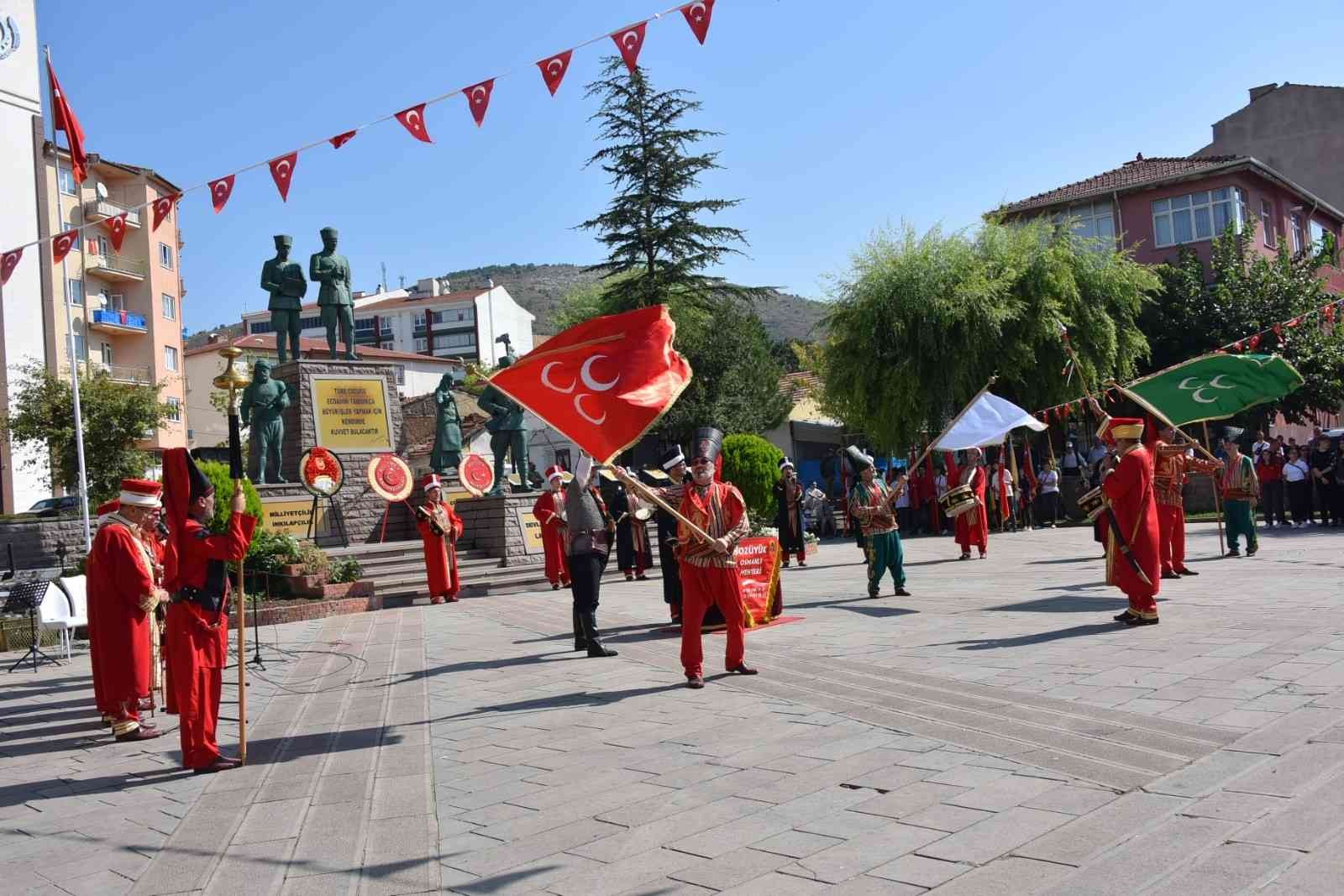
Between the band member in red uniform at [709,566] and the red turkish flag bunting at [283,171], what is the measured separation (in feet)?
19.9

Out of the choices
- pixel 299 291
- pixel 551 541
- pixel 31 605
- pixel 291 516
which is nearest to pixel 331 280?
pixel 299 291

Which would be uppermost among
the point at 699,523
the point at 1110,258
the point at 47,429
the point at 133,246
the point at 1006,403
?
the point at 133,246

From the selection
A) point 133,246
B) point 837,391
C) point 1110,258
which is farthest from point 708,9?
point 133,246

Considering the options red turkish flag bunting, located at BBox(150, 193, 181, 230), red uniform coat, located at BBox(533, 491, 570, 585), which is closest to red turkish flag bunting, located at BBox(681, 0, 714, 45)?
red turkish flag bunting, located at BBox(150, 193, 181, 230)

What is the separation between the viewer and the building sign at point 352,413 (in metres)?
21.7

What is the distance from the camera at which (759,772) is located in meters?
5.88

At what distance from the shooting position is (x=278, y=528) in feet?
64.6

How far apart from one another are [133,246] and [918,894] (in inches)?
2190

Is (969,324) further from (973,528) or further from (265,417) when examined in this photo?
(265,417)

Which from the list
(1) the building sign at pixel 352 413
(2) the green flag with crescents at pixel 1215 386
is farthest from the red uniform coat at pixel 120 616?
(1) the building sign at pixel 352 413

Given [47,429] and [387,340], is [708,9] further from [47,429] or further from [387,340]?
[387,340]

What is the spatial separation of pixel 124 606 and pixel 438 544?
8815 millimetres

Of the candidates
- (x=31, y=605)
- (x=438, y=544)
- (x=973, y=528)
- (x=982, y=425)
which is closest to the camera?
(x=31, y=605)

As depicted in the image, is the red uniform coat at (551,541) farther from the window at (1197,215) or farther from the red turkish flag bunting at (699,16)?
the window at (1197,215)
